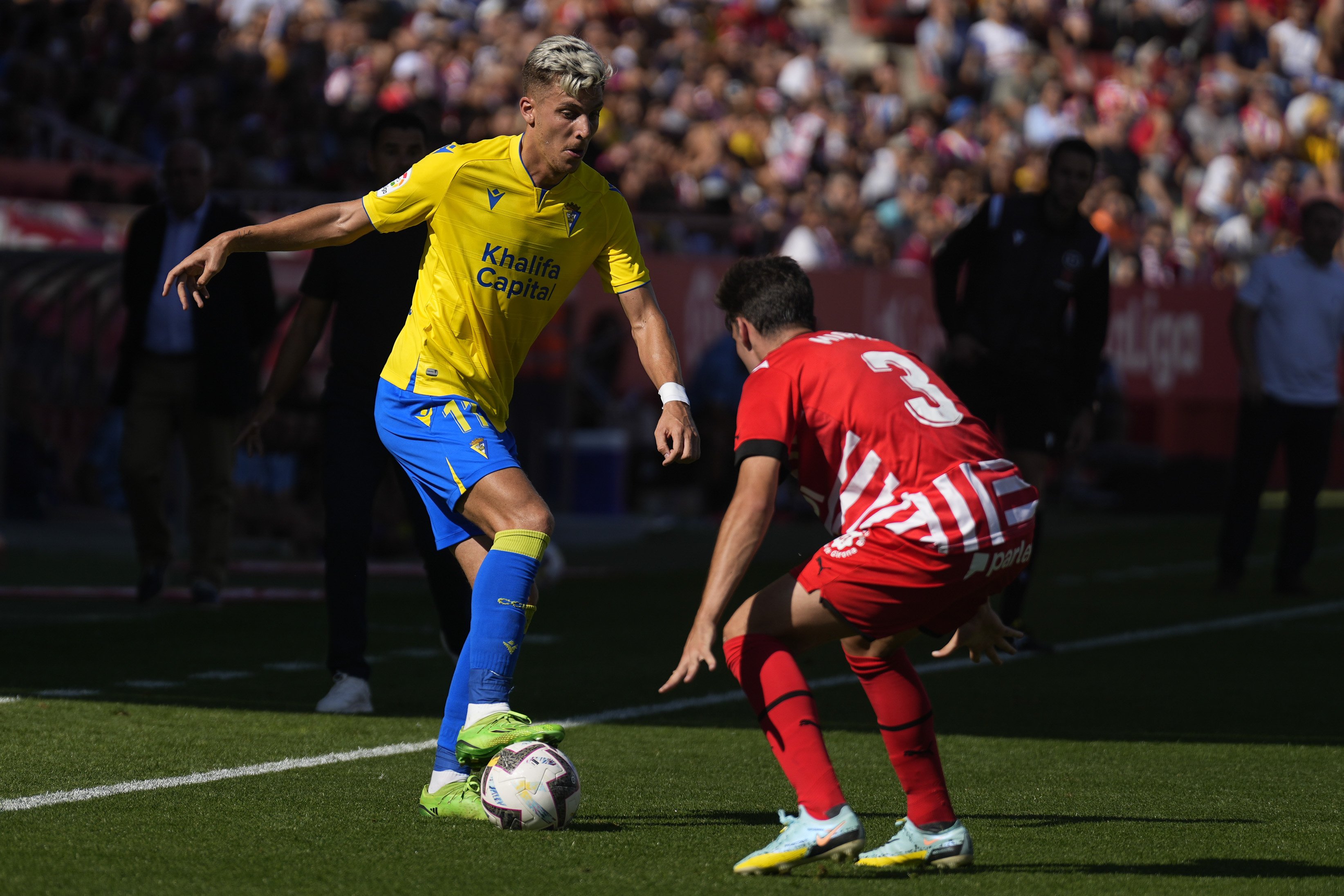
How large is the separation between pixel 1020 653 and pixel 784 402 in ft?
17.9

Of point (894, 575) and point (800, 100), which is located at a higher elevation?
point (800, 100)

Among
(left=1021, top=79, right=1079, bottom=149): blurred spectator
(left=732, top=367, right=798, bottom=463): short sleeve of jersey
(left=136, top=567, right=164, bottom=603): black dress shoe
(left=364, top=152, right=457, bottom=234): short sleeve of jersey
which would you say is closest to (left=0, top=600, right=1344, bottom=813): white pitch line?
(left=364, top=152, right=457, bottom=234): short sleeve of jersey

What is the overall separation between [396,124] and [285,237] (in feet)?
7.36

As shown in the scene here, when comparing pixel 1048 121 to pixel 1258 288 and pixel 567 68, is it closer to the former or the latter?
pixel 1258 288

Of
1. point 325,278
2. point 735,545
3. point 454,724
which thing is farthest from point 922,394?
point 325,278

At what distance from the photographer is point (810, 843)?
464cm

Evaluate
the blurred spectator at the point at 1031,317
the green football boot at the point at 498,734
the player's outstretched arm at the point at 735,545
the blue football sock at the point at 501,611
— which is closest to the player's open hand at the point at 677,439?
the blue football sock at the point at 501,611

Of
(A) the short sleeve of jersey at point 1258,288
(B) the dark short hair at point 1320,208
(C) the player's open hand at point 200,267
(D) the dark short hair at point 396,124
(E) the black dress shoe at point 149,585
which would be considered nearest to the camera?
(C) the player's open hand at point 200,267

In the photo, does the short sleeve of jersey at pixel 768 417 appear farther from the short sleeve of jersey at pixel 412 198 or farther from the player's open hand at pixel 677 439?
the short sleeve of jersey at pixel 412 198

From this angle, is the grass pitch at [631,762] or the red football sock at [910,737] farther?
the red football sock at [910,737]

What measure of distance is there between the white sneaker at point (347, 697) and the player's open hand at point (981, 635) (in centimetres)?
307

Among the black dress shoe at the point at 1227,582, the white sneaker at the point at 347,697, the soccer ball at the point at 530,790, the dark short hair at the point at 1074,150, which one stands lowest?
the black dress shoe at the point at 1227,582

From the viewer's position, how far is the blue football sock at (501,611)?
545 cm

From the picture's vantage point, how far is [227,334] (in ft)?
35.1
